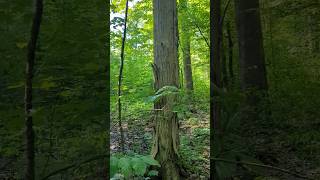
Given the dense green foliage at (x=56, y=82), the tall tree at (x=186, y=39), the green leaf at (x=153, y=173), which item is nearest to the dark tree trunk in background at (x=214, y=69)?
the dense green foliage at (x=56, y=82)

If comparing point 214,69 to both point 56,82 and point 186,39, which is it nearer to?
point 56,82

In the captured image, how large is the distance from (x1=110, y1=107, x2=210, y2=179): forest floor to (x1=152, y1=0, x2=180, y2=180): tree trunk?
7.5 inches

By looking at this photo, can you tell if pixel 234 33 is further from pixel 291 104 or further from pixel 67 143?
pixel 67 143

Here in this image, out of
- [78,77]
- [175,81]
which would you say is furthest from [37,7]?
[175,81]

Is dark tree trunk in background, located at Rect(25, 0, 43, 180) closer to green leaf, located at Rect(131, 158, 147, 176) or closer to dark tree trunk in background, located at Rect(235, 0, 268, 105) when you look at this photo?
green leaf, located at Rect(131, 158, 147, 176)

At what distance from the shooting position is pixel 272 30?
1.96 meters

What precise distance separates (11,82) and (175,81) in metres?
2.31

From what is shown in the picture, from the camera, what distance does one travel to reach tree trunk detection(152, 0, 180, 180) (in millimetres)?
3820

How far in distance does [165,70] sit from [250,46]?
1.89 m

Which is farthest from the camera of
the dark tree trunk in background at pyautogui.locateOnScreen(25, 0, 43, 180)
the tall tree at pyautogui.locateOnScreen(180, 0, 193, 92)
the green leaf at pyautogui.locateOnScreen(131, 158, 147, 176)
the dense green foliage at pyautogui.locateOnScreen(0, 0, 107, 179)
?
the tall tree at pyautogui.locateOnScreen(180, 0, 193, 92)

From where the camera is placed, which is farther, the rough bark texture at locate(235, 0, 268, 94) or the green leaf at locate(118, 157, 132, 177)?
the rough bark texture at locate(235, 0, 268, 94)

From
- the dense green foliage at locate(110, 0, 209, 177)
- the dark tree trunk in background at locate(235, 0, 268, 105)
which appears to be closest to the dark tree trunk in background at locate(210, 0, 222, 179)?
the dark tree trunk in background at locate(235, 0, 268, 105)

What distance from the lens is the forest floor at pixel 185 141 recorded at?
4164 mm

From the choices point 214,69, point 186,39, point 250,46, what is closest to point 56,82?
point 214,69
